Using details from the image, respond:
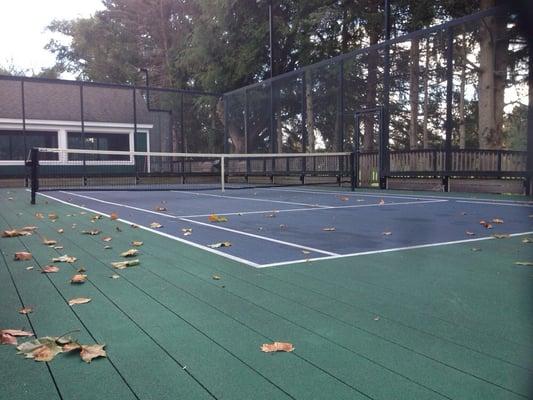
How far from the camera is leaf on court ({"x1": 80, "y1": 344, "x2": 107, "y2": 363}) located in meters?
2.26

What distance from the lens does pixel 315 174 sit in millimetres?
17438

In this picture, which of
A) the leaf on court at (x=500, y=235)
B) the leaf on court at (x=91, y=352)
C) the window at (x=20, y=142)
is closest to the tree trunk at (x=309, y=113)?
the leaf on court at (x=500, y=235)

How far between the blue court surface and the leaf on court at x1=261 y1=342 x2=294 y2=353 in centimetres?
183

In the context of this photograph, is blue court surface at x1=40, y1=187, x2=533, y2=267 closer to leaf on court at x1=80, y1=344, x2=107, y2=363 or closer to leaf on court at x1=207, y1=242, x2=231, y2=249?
leaf on court at x1=207, y1=242, x2=231, y2=249

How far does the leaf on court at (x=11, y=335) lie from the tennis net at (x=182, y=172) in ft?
47.0

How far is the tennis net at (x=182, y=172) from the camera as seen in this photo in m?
17.6

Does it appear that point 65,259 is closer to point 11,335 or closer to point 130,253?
point 130,253

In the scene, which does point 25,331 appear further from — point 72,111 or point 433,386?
point 72,111

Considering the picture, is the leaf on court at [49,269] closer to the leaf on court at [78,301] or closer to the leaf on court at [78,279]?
the leaf on court at [78,279]

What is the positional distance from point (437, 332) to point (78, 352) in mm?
1777

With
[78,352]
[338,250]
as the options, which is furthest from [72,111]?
[78,352]

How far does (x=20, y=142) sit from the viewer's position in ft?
83.0

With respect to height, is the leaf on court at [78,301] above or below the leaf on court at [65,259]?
below

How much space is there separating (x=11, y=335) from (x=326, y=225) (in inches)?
192
